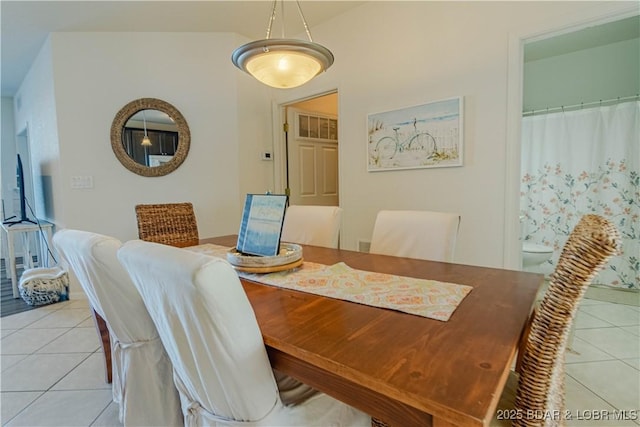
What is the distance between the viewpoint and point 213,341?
712 millimetres

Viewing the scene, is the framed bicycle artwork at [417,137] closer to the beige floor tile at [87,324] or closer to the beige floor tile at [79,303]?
the beige floor tile at [87,324]

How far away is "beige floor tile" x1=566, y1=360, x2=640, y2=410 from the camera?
1558 millimetres

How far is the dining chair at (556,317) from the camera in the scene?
64 cm

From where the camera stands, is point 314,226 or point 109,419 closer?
point 109,419

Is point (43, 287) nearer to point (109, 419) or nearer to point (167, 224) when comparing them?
point (167, 224)

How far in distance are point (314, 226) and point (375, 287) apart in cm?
101

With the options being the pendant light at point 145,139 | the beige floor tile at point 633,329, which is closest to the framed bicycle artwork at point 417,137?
the beige floor tile at point 633,329

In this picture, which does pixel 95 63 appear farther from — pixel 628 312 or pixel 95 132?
pixel 628 312

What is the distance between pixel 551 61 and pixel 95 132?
4.64 metres

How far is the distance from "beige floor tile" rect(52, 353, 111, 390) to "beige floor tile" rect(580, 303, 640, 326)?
3.41 metres

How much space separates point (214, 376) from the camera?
773 millimetres

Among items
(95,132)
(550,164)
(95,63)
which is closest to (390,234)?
(550,164)

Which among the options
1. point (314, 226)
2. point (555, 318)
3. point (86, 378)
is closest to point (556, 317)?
point (555, 318)

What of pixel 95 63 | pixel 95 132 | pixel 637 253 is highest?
pixel 95 63
